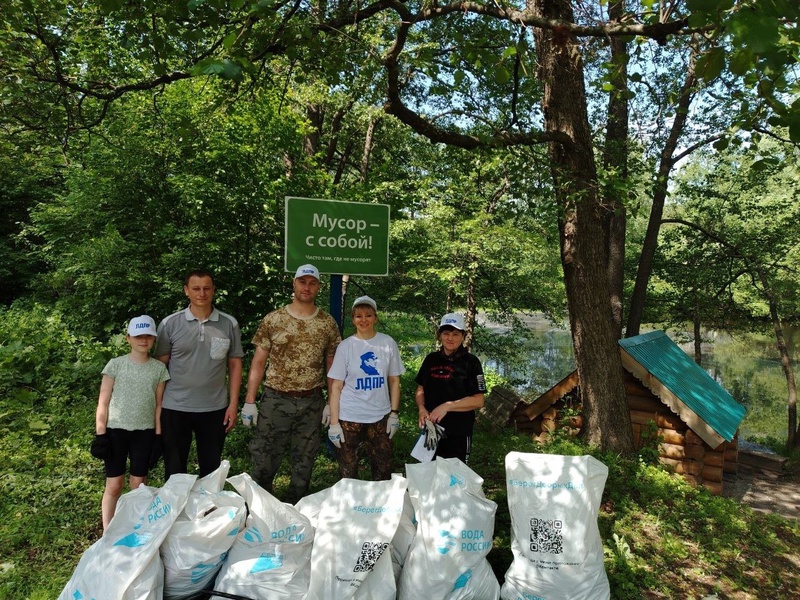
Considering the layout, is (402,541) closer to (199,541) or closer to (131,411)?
(199,541)

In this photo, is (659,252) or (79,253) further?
(659,252)

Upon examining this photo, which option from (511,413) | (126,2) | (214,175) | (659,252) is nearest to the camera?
(126,2)

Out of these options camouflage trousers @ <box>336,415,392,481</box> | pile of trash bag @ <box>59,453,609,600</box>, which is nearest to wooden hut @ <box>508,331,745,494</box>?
pile of trash bag @ <box>59,453,609,600</box>

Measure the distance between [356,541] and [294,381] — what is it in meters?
1.17

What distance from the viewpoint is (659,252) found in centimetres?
1149

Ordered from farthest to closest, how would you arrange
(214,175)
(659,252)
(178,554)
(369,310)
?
(659,252) → (214,175) → (369,310) → (178,554)

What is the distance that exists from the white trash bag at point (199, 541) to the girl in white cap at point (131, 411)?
2.30 feet

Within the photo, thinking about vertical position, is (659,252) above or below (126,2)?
below

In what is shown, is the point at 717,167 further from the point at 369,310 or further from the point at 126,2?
the point at 126,2

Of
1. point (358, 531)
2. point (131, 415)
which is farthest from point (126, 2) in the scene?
point (358, 531)

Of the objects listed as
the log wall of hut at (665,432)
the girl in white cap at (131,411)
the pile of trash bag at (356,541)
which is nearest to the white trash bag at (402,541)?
the pile of trash bag at (356,541)

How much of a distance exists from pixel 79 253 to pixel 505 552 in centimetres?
618

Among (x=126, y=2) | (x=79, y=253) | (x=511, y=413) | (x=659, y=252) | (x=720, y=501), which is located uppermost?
(x=126, y=2)

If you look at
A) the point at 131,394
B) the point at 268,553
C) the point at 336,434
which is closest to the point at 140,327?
the point at 131,394
